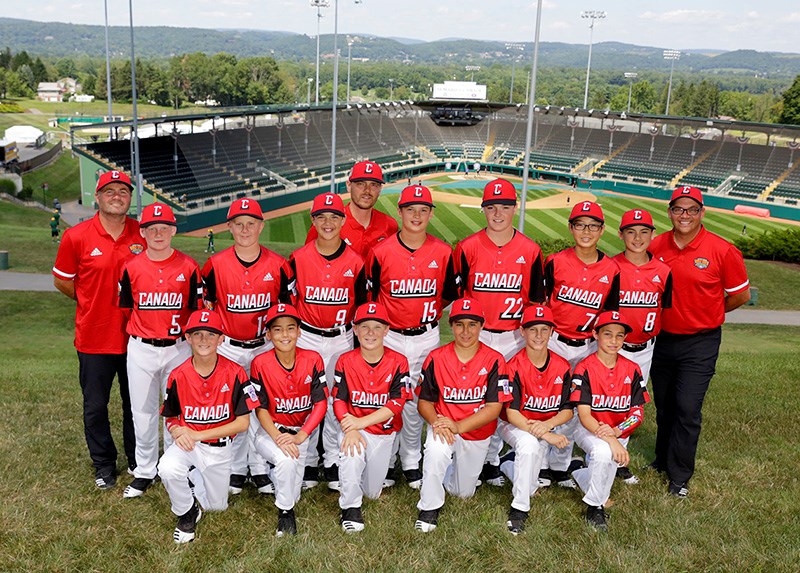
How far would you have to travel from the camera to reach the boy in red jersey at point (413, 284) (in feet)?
20.3

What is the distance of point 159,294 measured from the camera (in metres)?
5.86

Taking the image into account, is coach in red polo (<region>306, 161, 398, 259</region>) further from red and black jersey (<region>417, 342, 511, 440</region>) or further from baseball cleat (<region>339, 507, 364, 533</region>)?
baseball cleat (<region>339, 507, 364, 533</region>)

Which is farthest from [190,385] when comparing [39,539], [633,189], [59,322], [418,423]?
[633,189]

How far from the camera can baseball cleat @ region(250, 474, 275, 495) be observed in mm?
6109

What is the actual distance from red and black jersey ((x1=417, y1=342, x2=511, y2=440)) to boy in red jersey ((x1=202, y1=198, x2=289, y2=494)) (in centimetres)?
151

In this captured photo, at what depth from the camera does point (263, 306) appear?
19.8ft

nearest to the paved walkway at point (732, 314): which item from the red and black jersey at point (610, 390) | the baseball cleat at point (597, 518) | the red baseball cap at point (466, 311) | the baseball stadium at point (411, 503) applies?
the baseball stadium at point (411, 503)

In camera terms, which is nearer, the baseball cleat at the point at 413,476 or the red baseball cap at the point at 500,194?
the red baseball cap at the point at 500,194

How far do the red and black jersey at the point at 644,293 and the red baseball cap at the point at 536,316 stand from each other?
0.87 metres

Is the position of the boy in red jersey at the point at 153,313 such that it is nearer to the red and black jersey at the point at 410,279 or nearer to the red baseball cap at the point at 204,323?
the red baseball cap at the point at 204,323

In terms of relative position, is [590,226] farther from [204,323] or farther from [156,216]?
Answer: [156,216]

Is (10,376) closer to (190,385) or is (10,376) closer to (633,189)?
(190,385)

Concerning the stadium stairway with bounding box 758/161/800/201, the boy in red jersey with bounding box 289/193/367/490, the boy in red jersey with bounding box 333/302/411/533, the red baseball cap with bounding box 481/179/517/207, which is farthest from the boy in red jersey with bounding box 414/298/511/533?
the stadium stairway with bounding box 758/161/800/201

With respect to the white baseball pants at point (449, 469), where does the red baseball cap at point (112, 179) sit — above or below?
above
